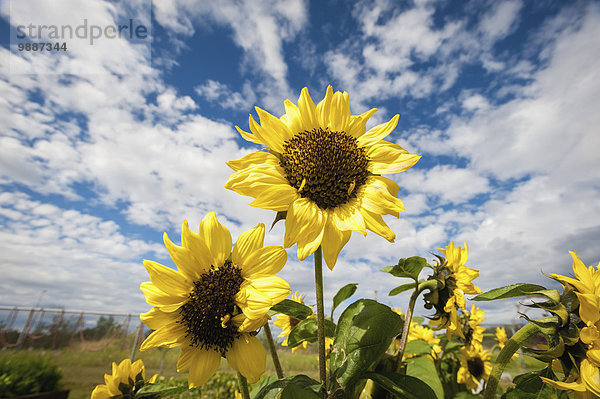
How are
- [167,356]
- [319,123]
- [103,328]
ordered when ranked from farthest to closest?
1. [103,328]
2. [167,356]
3. [319,123]

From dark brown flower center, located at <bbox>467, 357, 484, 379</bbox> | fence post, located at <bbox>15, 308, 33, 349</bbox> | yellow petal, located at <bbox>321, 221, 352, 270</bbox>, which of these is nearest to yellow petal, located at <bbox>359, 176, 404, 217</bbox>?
yellow petal, located at <bbox>321, 221, 352, 270</bbox>

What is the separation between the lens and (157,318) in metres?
0.89

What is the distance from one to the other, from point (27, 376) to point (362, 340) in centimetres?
698

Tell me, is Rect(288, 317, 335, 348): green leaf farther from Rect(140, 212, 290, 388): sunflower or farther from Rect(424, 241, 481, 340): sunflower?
Rect(424, 241, 481, 340): sunflower

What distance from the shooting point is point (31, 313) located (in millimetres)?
7914

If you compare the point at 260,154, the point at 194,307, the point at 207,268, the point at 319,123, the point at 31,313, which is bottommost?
the point at 31,313

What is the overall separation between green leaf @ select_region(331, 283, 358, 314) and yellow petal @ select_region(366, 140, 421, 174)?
1.59 ft

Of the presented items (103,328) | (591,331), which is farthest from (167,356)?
(591,331)

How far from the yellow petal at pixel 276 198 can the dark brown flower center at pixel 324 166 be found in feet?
0.14

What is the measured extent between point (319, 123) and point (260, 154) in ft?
0.86

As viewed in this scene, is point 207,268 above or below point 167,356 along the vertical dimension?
above

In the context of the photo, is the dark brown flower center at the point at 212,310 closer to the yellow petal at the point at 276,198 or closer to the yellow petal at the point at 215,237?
the yellow petal at the point at 215,237

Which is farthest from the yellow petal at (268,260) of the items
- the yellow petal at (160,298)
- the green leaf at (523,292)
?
the green leaf at (523,292)

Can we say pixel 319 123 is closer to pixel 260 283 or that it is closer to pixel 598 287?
pixel 260 283
